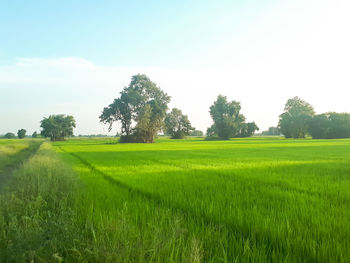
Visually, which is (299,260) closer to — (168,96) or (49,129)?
(168,96)

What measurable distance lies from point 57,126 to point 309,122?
9079cm

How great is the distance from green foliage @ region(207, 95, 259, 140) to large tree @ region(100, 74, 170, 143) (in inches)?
1159

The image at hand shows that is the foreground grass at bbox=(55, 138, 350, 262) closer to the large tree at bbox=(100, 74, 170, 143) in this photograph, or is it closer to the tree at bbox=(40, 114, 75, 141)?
the large tree at bbox=(100, 74, 170, 143)

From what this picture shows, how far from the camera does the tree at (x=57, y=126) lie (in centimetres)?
9081

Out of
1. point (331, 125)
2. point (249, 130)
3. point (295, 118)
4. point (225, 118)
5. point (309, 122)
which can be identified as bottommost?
point (249, 130)

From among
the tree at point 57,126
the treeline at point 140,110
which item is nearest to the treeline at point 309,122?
the treeline at point 140,110

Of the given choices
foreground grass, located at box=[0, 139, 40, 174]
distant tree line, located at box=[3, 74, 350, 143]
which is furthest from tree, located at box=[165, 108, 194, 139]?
foreground grass, located at box=[0, 139, 40, 174]

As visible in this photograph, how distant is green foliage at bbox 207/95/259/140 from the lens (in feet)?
259

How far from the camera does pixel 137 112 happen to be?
5428 cm

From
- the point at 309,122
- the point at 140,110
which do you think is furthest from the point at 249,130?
the point at 140,110

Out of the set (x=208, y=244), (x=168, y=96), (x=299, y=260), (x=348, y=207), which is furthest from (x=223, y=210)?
(x=168, y=96)

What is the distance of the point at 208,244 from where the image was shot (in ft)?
8.66

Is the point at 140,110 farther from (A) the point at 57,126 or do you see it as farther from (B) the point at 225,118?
(A) the point at 57,126

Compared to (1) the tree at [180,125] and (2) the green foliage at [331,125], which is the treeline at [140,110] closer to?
(1) the tree at [180,125]
